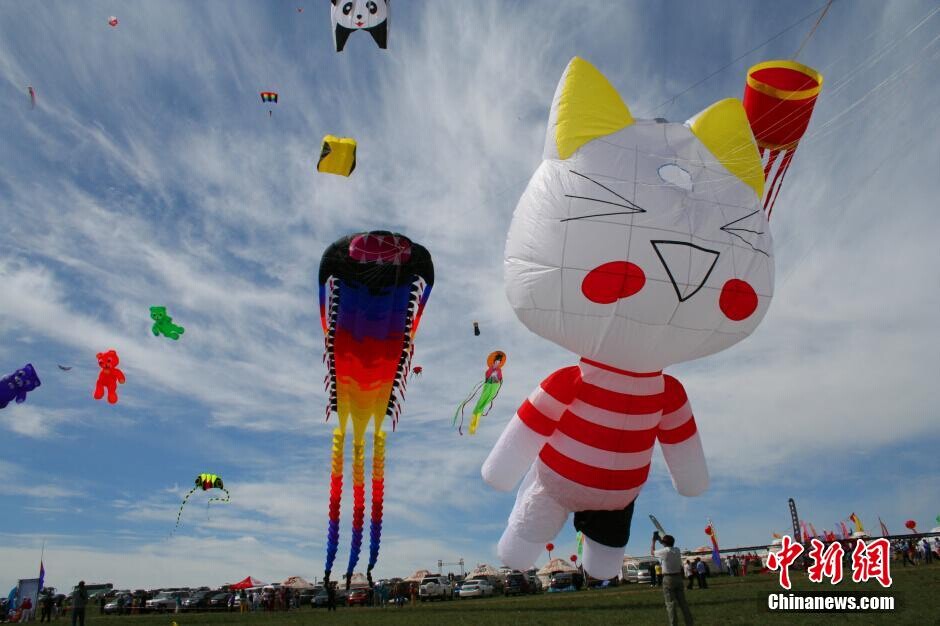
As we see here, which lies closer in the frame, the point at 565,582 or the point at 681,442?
the point at 681,442

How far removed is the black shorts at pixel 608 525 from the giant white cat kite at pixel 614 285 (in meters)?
0.02

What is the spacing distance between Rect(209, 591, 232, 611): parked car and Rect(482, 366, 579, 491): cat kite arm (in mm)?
26758

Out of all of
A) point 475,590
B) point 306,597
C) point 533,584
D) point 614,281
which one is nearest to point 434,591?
point 475,590

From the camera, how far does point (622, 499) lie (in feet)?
32.7

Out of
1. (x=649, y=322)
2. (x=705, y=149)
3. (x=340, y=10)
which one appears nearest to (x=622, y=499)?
(x=649, y=322)

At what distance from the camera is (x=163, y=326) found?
601 inches

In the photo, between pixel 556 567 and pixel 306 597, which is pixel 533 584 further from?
pixel 306 597

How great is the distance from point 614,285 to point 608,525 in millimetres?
3868

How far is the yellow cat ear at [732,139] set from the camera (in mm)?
9680

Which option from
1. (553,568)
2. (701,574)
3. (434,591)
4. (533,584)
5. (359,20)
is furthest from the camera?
(553,568)

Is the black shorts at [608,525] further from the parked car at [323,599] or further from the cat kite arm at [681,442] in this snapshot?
the parked car at [323,599]

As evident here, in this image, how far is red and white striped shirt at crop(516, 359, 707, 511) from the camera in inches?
380

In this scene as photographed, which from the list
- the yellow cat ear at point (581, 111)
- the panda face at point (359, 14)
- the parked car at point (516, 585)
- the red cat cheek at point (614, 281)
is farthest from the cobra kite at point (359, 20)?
the parked car at point (516, 585)

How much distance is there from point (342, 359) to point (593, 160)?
311 inches
